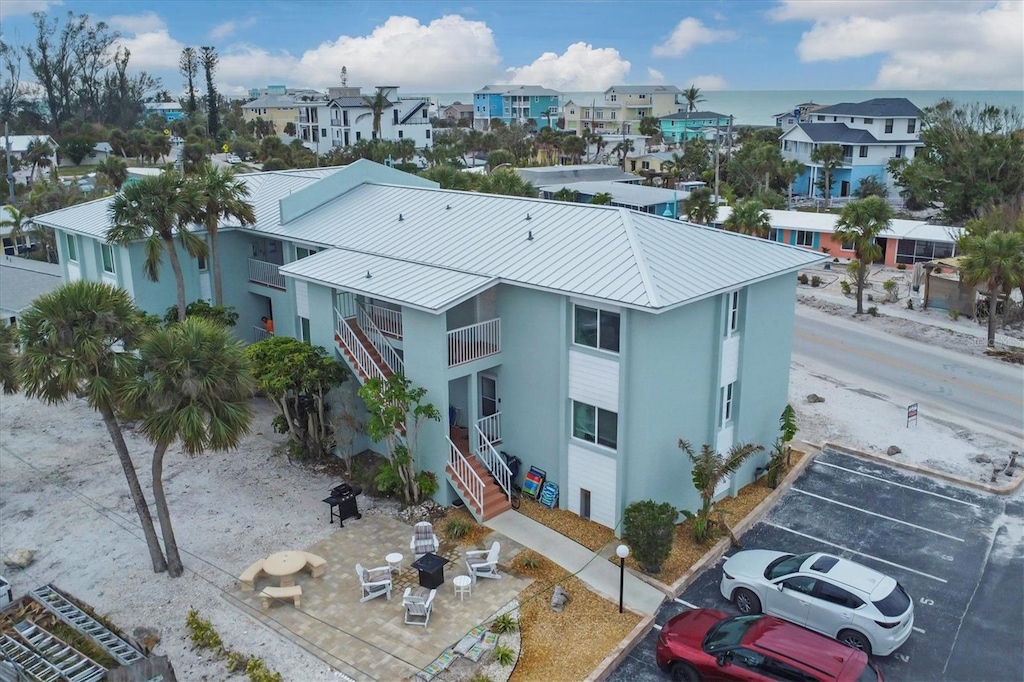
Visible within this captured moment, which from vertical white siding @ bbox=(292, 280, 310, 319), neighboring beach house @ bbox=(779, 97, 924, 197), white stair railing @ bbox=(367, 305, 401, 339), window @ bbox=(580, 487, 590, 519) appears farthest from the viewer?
neighboring beach house @ bbox=(779, 97, 924, 197)

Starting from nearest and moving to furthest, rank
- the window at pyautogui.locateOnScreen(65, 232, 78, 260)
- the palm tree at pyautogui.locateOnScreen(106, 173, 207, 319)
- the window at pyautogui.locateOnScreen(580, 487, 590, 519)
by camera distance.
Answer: the window at pyautogui.locateOnScreen(580, 487, 590, 519), the palm tree at pyautogui.locateOnScreen(106, 173, 207, 319), the window at pyautogui.locateOnScreen(65, 232, 78, 260)

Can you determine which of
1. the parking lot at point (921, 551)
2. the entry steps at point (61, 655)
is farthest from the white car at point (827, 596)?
the entry steps at point (61, 655)

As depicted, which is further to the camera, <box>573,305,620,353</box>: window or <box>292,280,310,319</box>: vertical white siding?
<box>292,280,310,319</box>: vertical white siding

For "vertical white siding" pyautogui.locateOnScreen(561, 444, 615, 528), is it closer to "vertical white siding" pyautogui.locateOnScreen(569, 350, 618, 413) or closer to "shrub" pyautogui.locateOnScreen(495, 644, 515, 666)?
"vertical white siding" pyautogui.locateOnScreen(569, 350, 618, 413)

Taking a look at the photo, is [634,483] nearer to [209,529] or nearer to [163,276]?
[209,529]

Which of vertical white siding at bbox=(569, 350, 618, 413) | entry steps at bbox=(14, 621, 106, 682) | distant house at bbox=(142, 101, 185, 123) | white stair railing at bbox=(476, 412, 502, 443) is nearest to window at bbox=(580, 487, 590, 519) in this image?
vertical white siding at bbox=(569, 350, 618, 413)

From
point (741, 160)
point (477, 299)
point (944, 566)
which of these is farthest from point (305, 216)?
point (741, 160)

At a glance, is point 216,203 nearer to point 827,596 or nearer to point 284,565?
point 284,565
